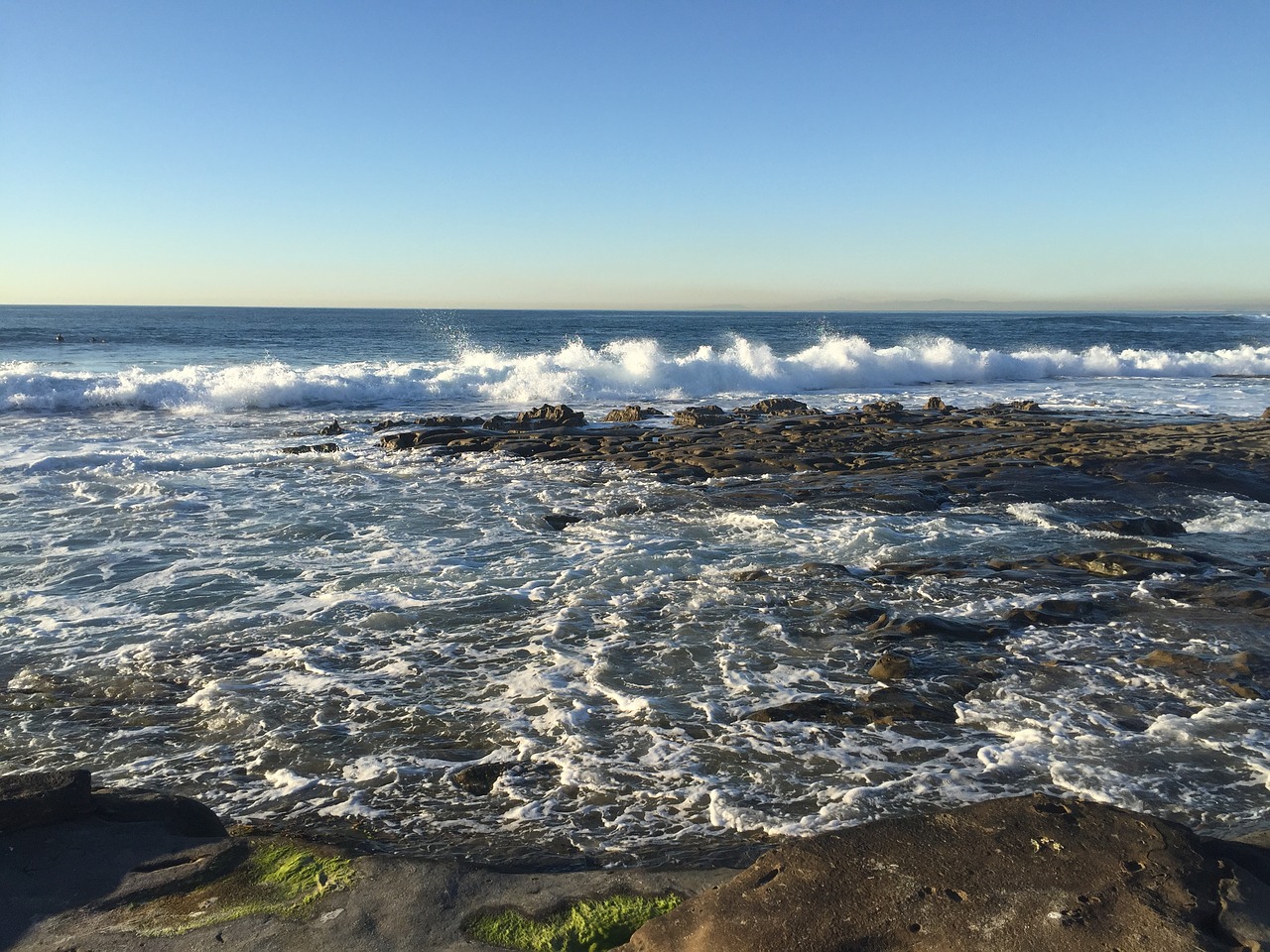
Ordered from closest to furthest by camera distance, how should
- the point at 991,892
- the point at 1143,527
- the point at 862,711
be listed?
the point at 991,892 → the point at 862,711 → the point at 1143,527

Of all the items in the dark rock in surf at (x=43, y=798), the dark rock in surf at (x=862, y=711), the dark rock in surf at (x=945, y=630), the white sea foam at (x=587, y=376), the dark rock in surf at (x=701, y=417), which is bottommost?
the dark rock in surf at (x=862, y=711)

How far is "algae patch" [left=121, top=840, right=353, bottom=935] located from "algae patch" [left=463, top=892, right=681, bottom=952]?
73cm

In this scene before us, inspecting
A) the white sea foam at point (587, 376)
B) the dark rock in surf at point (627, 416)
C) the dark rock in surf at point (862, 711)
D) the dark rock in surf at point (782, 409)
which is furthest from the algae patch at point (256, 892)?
the white sea foam at point (587, 376)

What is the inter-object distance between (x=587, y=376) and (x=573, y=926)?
2831 centimetres

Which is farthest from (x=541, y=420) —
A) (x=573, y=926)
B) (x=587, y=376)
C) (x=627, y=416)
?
(x=573, y=926)

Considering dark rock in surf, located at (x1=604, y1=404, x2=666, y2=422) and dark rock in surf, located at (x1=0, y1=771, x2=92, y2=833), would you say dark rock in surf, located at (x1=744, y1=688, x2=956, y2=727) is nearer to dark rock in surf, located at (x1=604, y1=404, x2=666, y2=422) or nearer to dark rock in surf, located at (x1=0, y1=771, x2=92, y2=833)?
dark rock in surf, located at (x1=0, y1=771, x2=92, y2=833)

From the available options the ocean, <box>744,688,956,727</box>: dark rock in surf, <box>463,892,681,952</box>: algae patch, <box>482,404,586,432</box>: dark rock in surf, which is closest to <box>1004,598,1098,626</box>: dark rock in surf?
the ocean

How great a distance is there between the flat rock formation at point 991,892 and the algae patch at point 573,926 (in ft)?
0.82

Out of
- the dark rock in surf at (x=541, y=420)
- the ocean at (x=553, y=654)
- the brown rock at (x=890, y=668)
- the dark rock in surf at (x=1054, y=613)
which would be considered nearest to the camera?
the ocean at (x=553, y=654)

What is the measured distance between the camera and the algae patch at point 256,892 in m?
3.59

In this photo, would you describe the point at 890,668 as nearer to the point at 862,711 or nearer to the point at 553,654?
the point at 862,711

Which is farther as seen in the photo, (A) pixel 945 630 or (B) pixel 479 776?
(A) pixel 945 630

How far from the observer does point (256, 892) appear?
3777 millimetres

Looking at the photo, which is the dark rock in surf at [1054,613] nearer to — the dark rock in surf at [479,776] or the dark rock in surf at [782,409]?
the dark rock in surf at [479,776]
